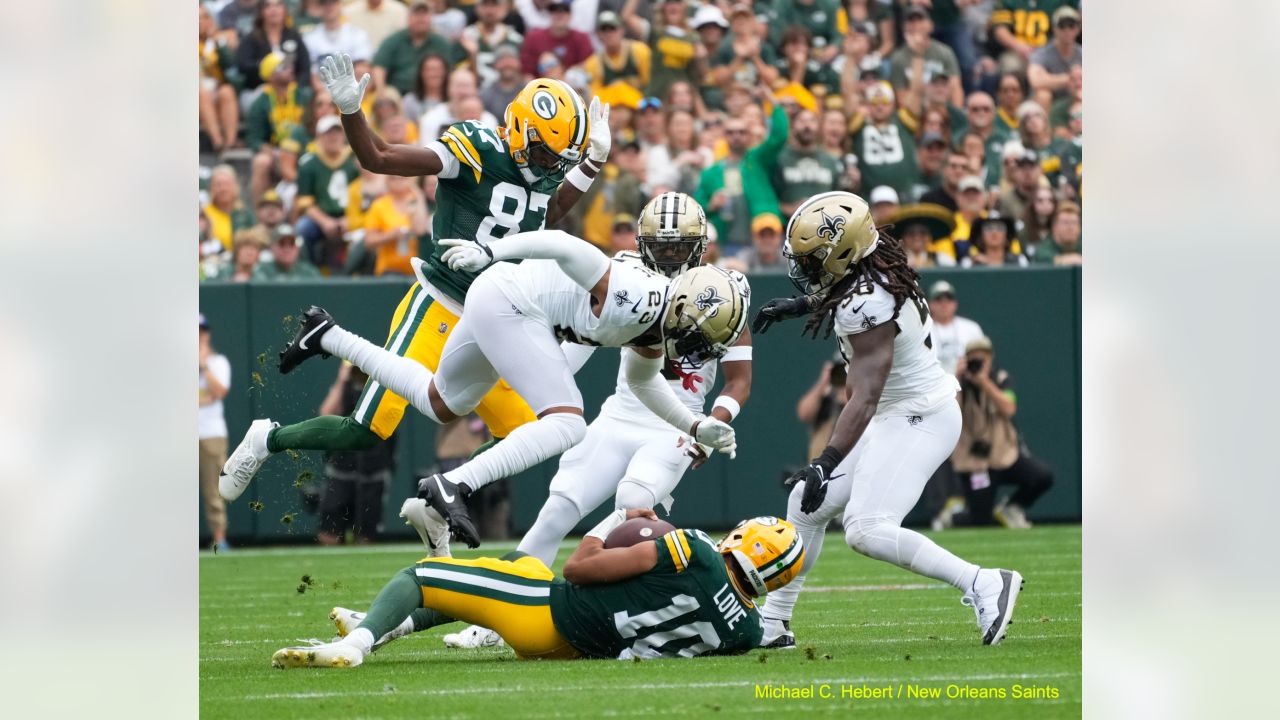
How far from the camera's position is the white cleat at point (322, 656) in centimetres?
550

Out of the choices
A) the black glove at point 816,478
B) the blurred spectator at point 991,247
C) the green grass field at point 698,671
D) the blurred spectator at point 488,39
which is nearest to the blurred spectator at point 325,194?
the blurred spectator at point 488,39

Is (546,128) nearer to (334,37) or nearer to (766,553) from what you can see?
(766,553)

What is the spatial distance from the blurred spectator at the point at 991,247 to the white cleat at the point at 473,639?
6.72 m

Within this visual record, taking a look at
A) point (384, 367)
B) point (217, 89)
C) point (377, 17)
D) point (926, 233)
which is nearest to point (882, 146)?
point (926, 233)

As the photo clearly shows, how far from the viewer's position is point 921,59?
1355 centimetres

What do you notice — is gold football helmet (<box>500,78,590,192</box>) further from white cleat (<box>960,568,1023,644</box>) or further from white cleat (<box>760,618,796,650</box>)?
white cleat (<box>960,568,1023,644</box>)

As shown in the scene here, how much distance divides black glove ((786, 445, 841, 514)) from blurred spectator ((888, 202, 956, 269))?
6.52 m

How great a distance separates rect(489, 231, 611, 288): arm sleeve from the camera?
583 cm

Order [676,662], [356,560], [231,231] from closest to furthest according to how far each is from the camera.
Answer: [676,662], [356,560], [231,231]

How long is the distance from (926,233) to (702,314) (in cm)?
682
